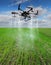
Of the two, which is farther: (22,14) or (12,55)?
(12,55)

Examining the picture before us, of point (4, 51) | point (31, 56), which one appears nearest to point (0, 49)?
point (4, 51)

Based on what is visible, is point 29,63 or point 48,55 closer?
point 29,63

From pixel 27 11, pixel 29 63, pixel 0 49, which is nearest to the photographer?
pixel 27 11

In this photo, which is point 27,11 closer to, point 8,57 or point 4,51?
point 8,57

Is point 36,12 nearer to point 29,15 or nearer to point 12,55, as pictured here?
point 29,15

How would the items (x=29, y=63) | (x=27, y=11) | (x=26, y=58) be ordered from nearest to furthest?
(x=27, y=11), (x=29, y=63), (x=26, y=58)

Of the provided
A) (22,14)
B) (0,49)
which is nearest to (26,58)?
(0,49)

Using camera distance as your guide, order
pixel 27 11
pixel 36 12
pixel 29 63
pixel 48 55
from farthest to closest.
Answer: pixel 48 55
pixel 29 63
pixel 36 12
pixel 27 11

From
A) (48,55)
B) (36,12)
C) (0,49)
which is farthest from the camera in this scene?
(0,49)

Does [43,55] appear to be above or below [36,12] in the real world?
below
